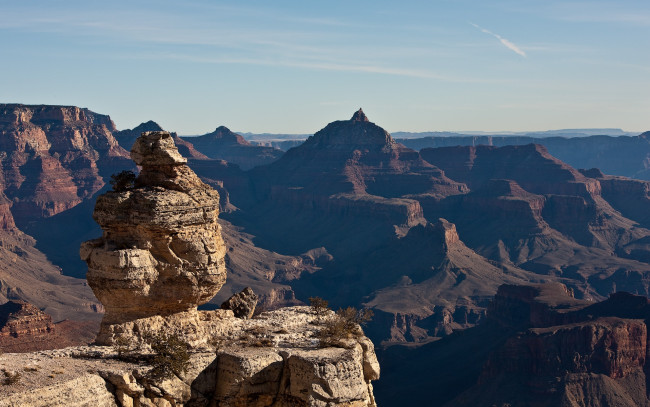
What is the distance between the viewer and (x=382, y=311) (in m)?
134

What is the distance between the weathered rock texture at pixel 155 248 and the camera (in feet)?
78.6

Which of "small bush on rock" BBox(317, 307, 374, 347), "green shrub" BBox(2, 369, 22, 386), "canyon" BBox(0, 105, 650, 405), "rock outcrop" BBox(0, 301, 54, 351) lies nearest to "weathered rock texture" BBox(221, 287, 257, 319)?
"canyon" BBox(0, 105, 650, 405)

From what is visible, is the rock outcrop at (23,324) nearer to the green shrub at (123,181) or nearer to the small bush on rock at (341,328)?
the green shrub at (123,181)

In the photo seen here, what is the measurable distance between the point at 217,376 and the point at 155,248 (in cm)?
440

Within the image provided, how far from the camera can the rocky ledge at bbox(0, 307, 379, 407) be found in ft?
66.7

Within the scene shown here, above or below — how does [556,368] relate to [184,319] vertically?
below

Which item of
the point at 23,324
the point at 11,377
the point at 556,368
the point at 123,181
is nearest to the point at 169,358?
the point at 11,377

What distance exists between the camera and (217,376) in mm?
23453

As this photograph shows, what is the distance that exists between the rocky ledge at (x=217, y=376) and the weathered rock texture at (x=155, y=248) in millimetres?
1540

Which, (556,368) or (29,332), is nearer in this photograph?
(29,332)

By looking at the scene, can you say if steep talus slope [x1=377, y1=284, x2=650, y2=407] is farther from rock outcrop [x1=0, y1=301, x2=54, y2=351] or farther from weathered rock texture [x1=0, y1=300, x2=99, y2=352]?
rock outcrop [x1=0, y1=301, x2=54, y2=351]

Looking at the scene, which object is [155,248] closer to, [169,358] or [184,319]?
[184,319]

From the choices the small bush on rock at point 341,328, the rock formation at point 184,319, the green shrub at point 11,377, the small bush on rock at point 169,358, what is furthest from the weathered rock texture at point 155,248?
the green shrub at point 11,377

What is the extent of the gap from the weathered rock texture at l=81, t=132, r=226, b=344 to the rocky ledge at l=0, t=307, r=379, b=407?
1.54 metres
